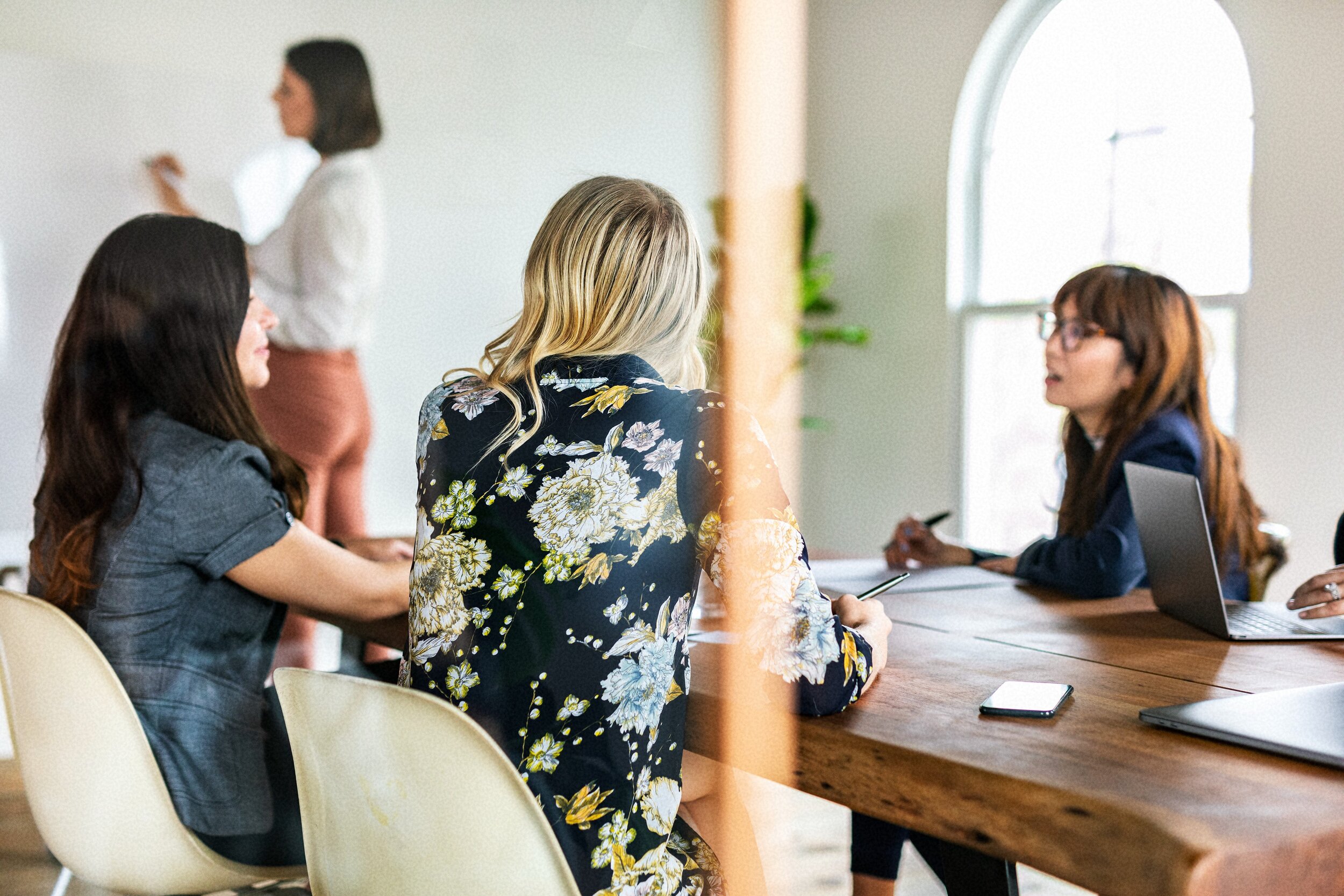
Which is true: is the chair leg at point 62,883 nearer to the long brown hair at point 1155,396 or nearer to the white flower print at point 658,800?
the white flower print at point 658,800

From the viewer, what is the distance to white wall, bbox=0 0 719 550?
6.68 feet

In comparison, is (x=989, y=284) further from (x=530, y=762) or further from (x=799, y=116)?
(x=530, y=762)

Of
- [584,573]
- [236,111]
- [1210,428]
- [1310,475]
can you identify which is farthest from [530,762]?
[1310,475]

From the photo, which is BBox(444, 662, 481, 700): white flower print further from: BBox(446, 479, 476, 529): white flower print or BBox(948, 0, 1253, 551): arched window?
BBox(948, 0, 1253, 551): arched window

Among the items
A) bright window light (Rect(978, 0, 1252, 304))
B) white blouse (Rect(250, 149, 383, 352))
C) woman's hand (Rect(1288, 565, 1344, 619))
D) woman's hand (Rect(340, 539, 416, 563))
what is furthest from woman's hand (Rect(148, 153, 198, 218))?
bright window light (Rect(978, 0, 1252, 304))

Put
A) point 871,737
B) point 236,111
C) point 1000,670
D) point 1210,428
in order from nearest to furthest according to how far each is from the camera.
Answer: point 871,737 < point 1000,670 < point 1210,428 < point 236,111

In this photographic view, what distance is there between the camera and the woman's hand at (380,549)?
174cm

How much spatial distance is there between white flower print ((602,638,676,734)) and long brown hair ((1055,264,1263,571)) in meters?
1.01

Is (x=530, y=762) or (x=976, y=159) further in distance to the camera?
(x=976, y=159)

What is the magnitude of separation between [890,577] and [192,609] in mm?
939

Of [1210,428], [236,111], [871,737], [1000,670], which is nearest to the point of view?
[871,737]

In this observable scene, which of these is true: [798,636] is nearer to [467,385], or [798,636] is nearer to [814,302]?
[467,385]

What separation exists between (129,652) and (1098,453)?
1369 millimetres

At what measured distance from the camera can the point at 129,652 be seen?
133 centimetres
